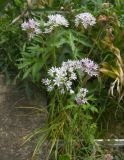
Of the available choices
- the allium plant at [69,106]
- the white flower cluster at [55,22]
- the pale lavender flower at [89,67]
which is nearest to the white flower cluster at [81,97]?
the allium plant at [69,106]

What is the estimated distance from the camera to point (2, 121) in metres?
3.60

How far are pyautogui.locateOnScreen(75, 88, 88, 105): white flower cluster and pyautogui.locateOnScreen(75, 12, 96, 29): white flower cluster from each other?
0.43 m

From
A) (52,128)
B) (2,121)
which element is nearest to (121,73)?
(52,128)

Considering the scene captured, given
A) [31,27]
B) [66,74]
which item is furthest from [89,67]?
[31,27]

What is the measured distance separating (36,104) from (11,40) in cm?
49

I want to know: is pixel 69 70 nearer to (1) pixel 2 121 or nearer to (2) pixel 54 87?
(2) pixel 54 87

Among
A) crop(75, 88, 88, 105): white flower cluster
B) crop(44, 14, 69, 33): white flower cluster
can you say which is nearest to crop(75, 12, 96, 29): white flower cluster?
crop(44, 14, 69, 33): white flower cluster

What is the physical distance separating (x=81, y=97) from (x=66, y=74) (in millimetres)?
165

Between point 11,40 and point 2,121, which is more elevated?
point 11,40

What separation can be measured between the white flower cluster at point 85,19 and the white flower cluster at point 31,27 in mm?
254

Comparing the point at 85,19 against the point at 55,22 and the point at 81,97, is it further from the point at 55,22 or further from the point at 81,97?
the point at 81,97

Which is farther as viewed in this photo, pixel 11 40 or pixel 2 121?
pixel 11 40

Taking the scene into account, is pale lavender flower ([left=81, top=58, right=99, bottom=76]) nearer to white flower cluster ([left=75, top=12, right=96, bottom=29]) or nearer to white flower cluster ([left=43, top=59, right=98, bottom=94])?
white flower cluster ([left=43, top=59, right=98, bottom=94])

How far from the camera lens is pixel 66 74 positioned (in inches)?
136
